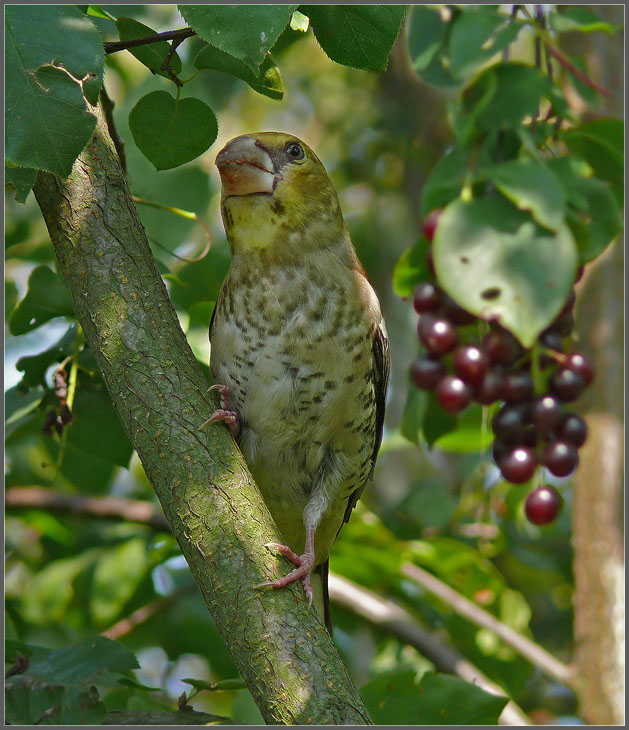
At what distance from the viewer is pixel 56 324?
2.59 metres

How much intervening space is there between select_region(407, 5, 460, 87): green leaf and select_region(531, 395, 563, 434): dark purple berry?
0.99m

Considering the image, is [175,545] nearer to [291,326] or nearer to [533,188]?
[291,326]

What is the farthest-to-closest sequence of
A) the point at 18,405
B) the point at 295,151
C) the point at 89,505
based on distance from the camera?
the point at 89,505
the point at 295,151
the point at 18,405

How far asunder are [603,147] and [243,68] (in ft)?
4.24

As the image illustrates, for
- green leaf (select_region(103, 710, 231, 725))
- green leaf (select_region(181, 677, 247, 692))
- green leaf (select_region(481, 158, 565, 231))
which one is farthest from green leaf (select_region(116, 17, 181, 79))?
green leaf (select_region(103, 710, 231, 725))

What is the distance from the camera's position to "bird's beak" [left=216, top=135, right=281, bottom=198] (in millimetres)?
2391

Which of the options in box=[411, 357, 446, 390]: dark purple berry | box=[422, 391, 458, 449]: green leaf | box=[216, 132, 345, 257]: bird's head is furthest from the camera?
box=[422, 391, 458, 449]: green leaf

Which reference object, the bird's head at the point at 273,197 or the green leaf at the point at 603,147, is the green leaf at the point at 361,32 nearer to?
the bird's head at the point at 273,197

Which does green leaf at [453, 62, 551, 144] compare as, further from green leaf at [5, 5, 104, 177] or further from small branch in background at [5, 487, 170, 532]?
small branch in background at [5, 487, 170, 532]

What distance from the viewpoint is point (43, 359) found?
7.98ft

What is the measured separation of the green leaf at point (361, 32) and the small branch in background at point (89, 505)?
6.90ft

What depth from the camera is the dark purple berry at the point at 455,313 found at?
2.71 metres

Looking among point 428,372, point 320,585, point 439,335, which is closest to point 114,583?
point 320,585

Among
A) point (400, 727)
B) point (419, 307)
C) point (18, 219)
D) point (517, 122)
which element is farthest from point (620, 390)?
point (18, 219)
